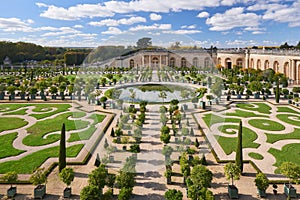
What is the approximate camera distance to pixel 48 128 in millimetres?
20344

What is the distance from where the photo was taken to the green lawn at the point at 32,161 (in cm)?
1359

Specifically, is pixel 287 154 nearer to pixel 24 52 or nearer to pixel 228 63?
pixel 228 63

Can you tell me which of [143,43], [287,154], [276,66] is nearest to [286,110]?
[287,154]

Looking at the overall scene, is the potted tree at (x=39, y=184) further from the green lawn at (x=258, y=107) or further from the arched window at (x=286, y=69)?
the arched window at (x=286, y=69)

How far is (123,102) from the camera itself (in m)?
25.2

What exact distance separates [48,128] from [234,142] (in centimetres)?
1401

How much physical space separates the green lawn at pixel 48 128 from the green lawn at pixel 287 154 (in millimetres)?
11341

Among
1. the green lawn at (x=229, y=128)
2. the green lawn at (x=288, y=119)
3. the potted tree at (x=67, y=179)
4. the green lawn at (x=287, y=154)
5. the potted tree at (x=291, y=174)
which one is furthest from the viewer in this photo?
Result: the green lawn at (x=288, y=119)

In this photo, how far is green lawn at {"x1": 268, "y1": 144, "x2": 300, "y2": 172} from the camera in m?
14.3

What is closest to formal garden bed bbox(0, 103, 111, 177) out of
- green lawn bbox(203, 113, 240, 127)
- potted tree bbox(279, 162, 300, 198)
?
green lawn bbox(203, 113, 240, 127)

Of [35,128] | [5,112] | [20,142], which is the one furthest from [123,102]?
[5,112]

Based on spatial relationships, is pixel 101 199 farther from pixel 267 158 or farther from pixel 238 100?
pixel 238 100

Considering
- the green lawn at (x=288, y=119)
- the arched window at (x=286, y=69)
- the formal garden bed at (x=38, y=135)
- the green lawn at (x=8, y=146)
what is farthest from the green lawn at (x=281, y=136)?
the arched window at (x=286, y=69)

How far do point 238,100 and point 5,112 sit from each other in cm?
2545
